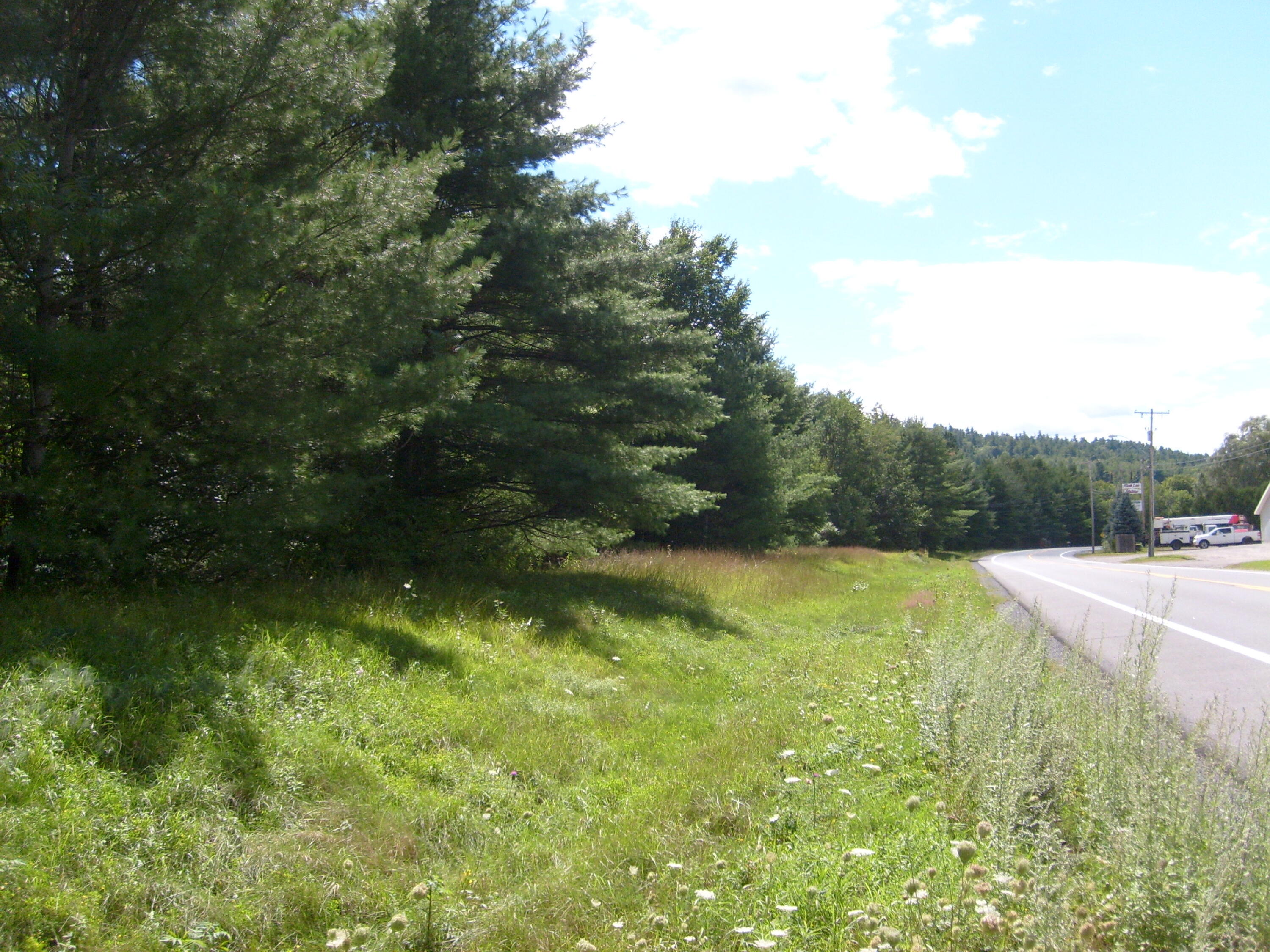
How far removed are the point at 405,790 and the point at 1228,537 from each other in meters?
86.8

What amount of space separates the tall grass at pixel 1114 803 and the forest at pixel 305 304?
18.7 feet

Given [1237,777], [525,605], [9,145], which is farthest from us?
[525,605]

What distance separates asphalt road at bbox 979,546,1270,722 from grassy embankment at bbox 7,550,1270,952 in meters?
1.21

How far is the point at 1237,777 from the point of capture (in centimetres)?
415

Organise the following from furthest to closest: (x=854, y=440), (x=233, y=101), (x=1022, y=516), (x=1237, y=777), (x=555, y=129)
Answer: (x=1022, y=516), (x=854, y=440), (x=555, y=129), (x=233, y=101), (x=1237, y=777)

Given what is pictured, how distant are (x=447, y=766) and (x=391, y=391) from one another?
156 inches

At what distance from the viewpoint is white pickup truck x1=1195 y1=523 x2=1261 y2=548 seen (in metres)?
72.9

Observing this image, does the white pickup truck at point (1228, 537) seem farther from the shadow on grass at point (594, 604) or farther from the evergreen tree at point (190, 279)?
the evergreen tree at point (190, 279)

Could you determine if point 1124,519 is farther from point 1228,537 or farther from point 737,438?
point 737,438

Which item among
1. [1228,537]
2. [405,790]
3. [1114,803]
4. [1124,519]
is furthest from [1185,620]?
[1124,519]

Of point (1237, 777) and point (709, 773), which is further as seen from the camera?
point (709, 773)

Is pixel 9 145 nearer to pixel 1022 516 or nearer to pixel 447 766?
pixel 447 766

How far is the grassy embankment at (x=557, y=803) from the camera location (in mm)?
3045

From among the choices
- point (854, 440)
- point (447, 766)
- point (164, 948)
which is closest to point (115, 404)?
point (447, 766)
